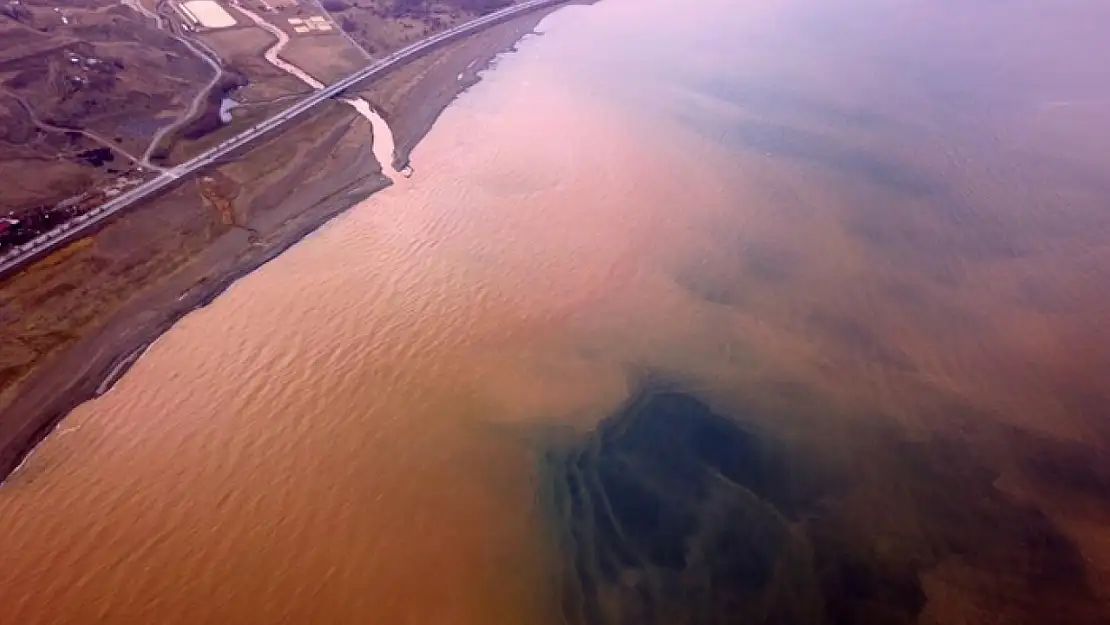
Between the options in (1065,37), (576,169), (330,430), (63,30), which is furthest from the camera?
(1065,37)

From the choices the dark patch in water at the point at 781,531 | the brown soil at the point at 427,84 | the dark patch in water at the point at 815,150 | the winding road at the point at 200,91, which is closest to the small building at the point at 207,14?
the winding road at the point at 200,91

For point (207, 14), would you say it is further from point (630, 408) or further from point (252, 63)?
point (630, 408)

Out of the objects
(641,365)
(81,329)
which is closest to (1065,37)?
(641,365)

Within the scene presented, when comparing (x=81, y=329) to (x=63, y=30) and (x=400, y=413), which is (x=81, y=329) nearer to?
(x=400, y=413)

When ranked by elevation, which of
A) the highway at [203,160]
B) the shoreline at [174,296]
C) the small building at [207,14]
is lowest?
the shoreline at [174,296]

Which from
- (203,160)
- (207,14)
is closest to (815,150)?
(203,160)

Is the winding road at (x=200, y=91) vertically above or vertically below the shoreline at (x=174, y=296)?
above

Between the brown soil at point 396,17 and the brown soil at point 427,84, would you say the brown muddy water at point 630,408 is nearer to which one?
the brown soil at point 427,84
